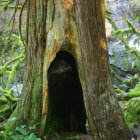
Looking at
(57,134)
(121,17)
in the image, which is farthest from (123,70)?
(57,134)

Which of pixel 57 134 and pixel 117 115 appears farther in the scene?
pixel 57 134

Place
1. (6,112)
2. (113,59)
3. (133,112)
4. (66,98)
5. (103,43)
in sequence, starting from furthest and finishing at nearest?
(113,59), (6,112), (133,112), (66,98), (103,43)

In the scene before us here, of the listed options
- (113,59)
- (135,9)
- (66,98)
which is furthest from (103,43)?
(135,9)

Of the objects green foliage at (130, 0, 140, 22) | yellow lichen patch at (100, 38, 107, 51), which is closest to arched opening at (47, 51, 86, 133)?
yellow lichen patch at (100, 38, 107, 51)

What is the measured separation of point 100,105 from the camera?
256cm

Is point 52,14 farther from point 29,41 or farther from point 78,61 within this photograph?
point 78,61

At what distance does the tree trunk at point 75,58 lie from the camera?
8.37ft

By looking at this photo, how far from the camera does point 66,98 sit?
3582mm

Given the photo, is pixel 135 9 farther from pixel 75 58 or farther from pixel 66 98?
pixel 75 58

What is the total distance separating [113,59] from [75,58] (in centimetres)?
890

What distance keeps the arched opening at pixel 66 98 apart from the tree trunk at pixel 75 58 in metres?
0.45

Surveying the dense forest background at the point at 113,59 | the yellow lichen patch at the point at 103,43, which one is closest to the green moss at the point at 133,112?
the dense forest background at the point at 113,59

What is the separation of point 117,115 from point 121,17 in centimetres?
1517

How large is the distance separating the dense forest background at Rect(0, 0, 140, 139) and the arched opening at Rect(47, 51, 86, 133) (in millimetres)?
476
